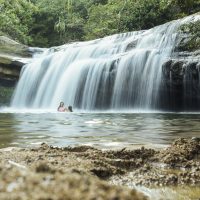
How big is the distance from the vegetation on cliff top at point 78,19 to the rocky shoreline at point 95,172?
2063 cm

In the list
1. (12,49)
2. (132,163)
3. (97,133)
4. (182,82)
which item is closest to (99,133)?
(97,133)

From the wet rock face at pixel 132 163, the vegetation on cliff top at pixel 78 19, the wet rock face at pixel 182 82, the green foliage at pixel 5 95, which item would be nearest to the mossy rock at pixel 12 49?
the vegetation on cliff top at pixel 78 19

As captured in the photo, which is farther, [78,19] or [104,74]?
[78,19]

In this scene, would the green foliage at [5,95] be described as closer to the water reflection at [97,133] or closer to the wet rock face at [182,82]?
the wet rock face at [182,82]

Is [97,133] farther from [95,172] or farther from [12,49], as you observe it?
[12,49]

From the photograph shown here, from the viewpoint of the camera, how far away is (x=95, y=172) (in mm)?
3176

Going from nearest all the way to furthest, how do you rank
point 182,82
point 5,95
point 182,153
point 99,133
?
1. point 182,153
2. point 99,133
3. point 182,82
4. point 5,95

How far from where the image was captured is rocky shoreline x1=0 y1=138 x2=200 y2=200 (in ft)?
4.12

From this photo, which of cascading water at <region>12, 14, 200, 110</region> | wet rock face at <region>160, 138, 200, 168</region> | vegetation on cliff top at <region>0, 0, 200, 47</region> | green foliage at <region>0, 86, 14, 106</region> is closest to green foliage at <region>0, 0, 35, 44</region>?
vegetation on cliff top at <region>0, 0, 200, 47</region>

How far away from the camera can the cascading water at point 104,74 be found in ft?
59.1

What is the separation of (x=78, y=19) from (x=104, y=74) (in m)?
20.1

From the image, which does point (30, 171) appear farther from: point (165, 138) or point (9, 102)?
point (9, 102)

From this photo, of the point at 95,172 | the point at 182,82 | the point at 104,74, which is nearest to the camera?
the point at 95,172

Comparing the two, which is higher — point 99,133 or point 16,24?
point 16,24
